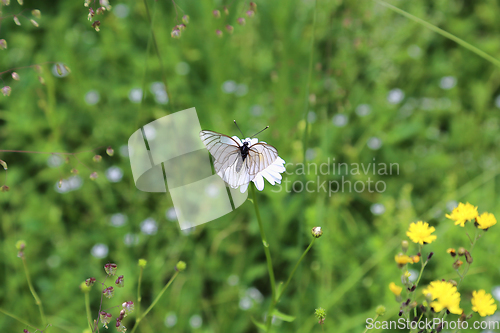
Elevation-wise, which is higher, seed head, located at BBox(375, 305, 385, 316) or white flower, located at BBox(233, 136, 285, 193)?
white flower, located at BBox(233, 136, 285, 193)

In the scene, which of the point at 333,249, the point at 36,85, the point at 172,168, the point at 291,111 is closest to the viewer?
the point at 172,168

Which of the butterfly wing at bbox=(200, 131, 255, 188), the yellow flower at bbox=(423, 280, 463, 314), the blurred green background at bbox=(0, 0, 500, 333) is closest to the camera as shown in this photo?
the yellow flower at bbox=(423, 280, 463, 314)

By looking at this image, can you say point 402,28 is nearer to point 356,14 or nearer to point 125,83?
point 356,14

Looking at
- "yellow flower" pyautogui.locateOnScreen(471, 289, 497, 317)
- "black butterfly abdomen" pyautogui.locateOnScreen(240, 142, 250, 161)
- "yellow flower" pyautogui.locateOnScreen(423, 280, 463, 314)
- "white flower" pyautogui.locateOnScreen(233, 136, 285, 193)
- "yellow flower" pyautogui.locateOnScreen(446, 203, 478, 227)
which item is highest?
"black butterfly abdomen" pyautogui.locateOnScreen(240, 142, 250, 161)

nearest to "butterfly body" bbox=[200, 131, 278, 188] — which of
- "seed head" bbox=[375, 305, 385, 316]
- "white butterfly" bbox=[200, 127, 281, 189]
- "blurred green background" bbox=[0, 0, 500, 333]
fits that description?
"white butterfly" bbox=[200, 127, 281, 189]

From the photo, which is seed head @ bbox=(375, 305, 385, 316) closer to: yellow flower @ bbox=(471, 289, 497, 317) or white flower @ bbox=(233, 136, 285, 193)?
yellow flower @ bbox=(471, 289, 497, 317)

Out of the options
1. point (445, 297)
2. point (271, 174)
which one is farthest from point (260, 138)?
point (445, 297)

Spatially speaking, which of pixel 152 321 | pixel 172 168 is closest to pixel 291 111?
pixel 172 168
